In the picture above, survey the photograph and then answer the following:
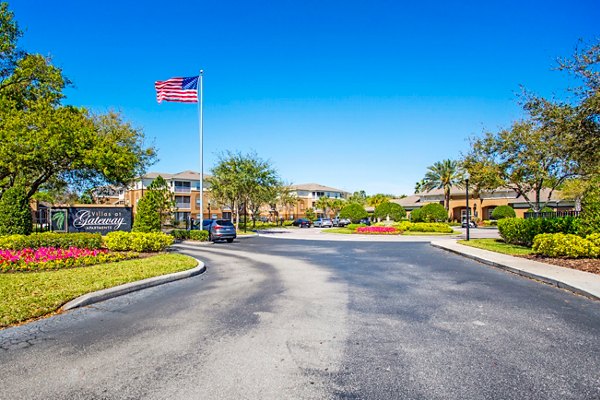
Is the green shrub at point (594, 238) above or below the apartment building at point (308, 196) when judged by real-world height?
below

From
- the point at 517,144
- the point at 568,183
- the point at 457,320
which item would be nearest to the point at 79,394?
the point at 457,320

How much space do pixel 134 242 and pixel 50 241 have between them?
2.99 m

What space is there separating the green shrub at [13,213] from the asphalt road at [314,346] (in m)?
11.4

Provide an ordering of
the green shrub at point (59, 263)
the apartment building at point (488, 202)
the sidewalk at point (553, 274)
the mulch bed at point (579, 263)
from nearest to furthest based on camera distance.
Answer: the sidewalk at point (553, 274)
the green shrub at point (59, 263)
the mulch bed at point (579, 263)
the apartment building at point (488, 202)

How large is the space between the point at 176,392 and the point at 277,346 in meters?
1.53

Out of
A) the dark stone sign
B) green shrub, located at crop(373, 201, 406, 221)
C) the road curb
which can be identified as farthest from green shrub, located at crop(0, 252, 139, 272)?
green shrub, located at crop(373, 201, 406, 221)

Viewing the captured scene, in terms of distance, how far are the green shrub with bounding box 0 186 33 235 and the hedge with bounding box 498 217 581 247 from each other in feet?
75.3

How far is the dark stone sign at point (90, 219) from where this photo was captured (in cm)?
2083

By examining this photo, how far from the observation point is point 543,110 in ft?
44.7

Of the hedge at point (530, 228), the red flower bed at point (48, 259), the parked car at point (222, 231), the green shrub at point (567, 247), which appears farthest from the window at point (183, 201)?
the green shrub at point (567, 247)

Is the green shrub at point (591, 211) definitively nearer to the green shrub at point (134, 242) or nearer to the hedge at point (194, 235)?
the green shrub at point (134, 242)

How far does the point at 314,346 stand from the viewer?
16.0 ft

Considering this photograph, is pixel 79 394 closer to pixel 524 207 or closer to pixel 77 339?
pixel 77 339

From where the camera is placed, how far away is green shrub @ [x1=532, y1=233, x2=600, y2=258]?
39.8 feet
